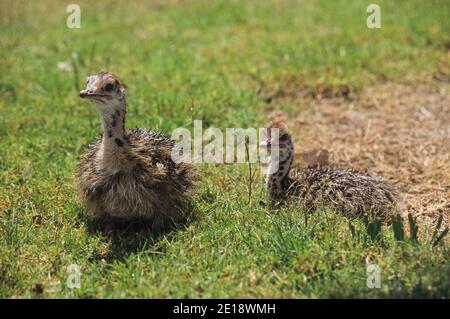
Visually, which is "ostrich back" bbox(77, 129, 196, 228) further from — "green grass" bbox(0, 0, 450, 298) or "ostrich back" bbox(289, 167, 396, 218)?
"ostrich back" bbox(289, 167, 396, 218)

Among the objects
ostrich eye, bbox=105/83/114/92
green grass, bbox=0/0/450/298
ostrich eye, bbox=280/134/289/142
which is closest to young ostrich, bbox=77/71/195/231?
ostrich eye, bbox=105/83/114/92

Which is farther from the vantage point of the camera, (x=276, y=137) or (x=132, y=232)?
(x=276, y=137)

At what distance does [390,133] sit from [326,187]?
1.88 m

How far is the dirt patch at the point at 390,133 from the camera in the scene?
220 inches

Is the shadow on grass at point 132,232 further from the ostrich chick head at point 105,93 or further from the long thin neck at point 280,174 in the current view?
the ostrich chick head at point 105,93

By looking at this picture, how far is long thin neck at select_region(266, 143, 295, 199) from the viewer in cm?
507

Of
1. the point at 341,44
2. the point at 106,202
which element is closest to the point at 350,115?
the point at 341,44

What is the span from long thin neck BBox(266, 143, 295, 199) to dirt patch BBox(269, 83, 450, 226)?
36.4 inches

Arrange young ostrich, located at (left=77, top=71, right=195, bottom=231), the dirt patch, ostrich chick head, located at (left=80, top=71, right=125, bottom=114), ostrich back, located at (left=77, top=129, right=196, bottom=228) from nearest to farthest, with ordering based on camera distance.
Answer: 1. ostrich chick head, located at (left=80, top=71, right=125, bottom=114)
2. young ostrich, located at (left=77, top=71, right=195, bottom=231)
3. ostrich back, located at (left=77, top=129, right=196, bottom=228)
4. the dirt patch

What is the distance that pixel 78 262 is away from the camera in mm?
4375

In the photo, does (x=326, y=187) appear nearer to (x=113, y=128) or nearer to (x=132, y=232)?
(x=132, y=232)

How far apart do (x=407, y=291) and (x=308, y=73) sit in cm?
408

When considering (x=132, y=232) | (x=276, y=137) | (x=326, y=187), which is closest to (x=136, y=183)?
(x=132, y=232)

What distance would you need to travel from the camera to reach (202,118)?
654 cm
